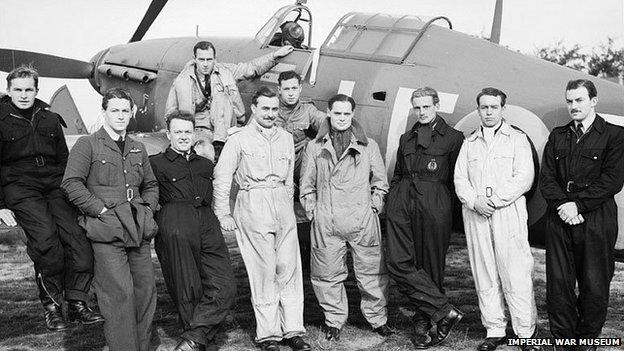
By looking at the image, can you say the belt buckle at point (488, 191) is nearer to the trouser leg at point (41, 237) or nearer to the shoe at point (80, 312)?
the shoe at point (80, 312)

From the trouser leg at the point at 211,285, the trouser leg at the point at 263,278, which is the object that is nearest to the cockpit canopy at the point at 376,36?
the trouser leg at the point at 263,278

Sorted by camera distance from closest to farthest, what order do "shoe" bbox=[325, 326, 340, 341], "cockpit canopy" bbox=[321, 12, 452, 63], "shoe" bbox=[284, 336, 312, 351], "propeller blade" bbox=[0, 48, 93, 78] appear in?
"shoe" bbox=[284, 336, 312, 351] < "shoe" bbox=[325, 326, 340, 341] < "cockpit canopy" bbox=[321, 12, 452, 63] < "propeller blade" bbox=[0, 48, 93, 78]

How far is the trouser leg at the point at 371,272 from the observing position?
598cm

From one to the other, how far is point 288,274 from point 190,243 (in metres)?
0.86

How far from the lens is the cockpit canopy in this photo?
702cm

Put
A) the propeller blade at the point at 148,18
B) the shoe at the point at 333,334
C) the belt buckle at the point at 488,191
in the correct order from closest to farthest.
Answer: the belt buckle at the point at 488,191 < the shoe at the point at 333,334 < the propeller blade at the point at 148,18

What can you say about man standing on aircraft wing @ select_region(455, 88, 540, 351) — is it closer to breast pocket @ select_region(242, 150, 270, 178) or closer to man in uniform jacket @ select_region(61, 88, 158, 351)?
breast pocket @ select_region(242, 150, 270, 178)

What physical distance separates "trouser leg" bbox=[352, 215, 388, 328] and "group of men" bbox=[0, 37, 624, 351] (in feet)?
0.04

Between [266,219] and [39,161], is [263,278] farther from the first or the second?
[39,161]

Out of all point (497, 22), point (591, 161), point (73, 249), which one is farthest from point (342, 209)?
point (497, 22)

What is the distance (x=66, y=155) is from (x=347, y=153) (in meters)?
2.29

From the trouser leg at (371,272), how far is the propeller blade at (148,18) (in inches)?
358

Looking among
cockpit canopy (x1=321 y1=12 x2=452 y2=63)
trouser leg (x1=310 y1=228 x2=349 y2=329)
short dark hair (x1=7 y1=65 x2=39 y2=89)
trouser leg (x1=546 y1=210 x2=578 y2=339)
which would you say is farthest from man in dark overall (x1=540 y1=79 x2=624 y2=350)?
short dark hair (x1=7 y1=65 x2=39 y2=89)

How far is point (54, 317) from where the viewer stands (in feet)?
18.0
